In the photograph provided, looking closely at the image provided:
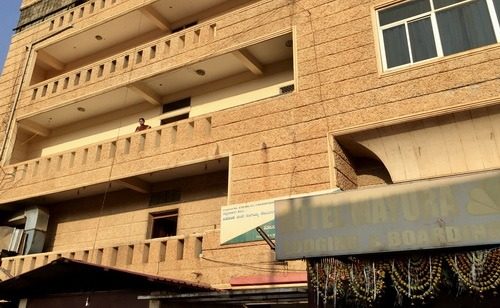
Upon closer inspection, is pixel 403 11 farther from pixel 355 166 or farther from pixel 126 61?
pixel 126 61

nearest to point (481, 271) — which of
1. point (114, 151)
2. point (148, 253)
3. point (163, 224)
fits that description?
point (148, 253)

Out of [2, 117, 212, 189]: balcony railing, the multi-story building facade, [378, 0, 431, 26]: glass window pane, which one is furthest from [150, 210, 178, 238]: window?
[378, 0, 431, 26]: glass window pane

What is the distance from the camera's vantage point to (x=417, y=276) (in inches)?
237

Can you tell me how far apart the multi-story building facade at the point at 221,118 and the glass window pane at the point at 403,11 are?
1.2 inches

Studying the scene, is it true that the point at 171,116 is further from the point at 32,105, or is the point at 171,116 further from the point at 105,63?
the point at 32,105

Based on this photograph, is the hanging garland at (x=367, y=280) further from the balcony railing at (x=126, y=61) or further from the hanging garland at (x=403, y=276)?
the balcony railing at (x=126, y=61)

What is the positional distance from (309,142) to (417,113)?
2.41m

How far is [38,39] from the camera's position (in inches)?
749

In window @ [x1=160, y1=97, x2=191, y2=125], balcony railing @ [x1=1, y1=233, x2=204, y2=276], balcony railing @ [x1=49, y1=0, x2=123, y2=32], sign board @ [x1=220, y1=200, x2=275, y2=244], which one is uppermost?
balcony railing @ [x1=49, y1=0, x2=123, y2=32]

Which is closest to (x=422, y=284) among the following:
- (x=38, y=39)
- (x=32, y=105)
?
(x=32, y=105)

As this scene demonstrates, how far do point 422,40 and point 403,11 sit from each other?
943mm

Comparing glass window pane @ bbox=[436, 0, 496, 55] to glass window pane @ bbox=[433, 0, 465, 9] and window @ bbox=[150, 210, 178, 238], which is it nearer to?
glass window pane @ bbox=[433, 0, 465, 9]

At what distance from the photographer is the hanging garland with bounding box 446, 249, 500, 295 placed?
5578 mm

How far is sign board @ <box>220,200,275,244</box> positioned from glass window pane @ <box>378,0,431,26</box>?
5.12 meters
